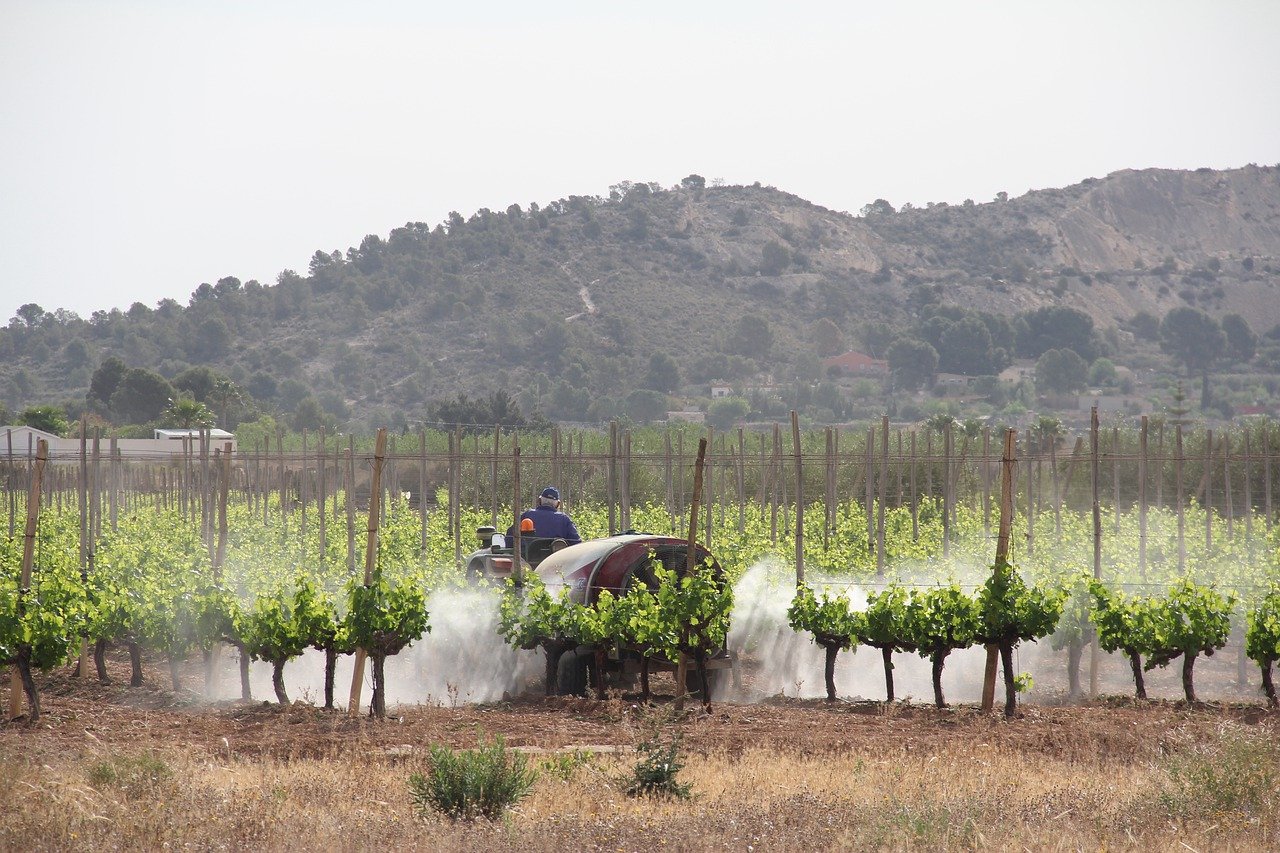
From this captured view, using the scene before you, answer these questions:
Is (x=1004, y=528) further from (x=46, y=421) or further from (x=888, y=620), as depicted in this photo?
(x=46, y=421)

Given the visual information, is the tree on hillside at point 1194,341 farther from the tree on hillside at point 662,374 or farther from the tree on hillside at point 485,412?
the tree on hillside at point 485,412

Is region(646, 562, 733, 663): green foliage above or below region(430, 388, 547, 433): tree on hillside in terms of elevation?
below

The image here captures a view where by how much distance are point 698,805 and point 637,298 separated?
340ft

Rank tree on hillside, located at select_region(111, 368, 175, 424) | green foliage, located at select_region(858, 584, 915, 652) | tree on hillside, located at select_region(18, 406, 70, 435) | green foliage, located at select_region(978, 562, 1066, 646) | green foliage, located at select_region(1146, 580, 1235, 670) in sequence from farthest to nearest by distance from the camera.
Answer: tree on hillside, located at select_region(111, 368, 175, 424) < tree on hillside, located at select_region(18, 406, 70, 435) < green foliage, located at select_region(858, 584, 915, 652) < green foliage, located at select_region(1146, 580, 1235, 670) < green foliage, located at select_region(978, 562, 1066, 646)

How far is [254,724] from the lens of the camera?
439 inches

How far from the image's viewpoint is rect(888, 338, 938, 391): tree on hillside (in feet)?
352

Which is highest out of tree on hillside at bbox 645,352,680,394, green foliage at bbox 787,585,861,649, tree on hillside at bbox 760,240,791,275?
tree on hillside at bbox 760,240,791,275

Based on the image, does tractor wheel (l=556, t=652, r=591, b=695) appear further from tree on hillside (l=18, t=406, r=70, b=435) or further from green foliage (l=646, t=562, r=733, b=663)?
tree on hillside (l=18, t=406, r=70, b=435)

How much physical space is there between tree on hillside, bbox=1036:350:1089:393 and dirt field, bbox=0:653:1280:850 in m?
97.6

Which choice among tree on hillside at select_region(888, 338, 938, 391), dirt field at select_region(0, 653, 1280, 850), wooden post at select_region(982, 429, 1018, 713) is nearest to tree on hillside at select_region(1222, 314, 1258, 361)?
tree on hillside at select_region(888, 338, 938, 391)

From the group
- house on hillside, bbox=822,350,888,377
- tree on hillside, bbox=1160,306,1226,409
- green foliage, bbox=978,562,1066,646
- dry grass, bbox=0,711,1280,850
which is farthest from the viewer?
tree on hillside, bbox=1160,306,1226,409

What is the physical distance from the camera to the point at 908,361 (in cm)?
10769

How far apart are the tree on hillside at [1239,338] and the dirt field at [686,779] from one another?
404 feet

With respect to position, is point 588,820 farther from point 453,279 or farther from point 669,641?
point 453,279
